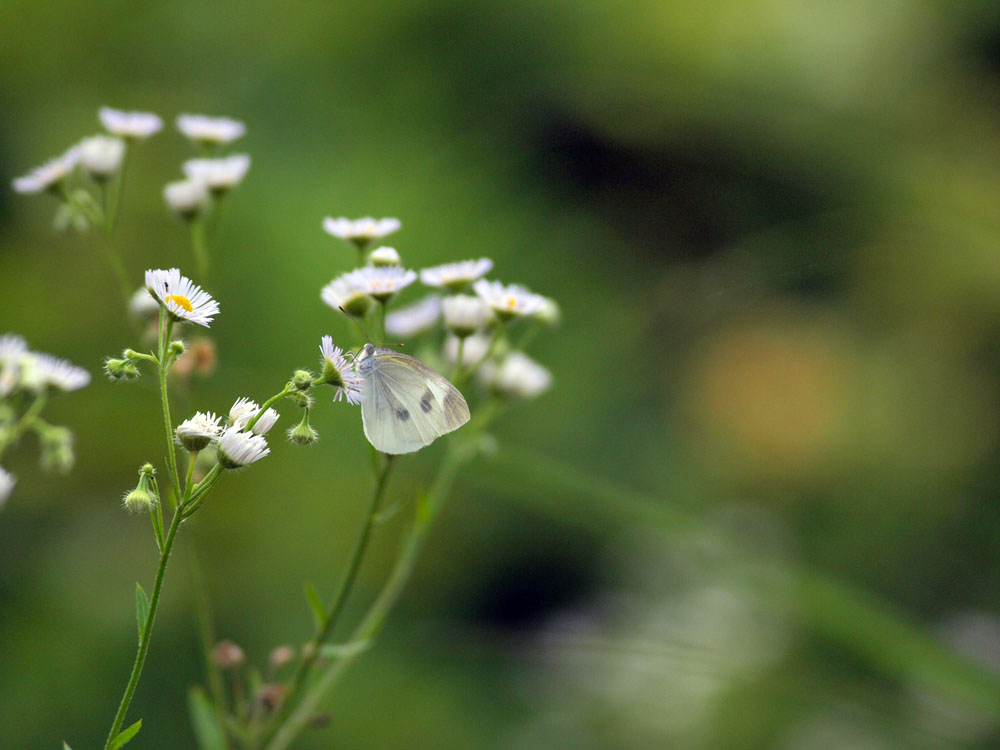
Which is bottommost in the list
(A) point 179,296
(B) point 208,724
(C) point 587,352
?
(B) point 208,724

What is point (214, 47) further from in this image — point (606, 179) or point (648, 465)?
point (648, 465)

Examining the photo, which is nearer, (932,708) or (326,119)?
(932,708)

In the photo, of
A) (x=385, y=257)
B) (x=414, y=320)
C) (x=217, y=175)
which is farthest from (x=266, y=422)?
(x=217, y=175)

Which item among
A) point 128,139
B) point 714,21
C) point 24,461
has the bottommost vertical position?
point 24,461

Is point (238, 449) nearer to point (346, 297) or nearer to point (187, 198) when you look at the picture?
point (346, 297)

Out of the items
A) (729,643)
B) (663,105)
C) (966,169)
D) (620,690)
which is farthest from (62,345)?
(966,169)

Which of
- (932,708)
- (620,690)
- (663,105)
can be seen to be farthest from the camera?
(663,105)

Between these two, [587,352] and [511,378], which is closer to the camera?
[511,378]

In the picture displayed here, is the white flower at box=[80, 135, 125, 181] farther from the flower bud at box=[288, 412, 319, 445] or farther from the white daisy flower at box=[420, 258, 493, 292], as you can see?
the flower bud at box=[288, 412, 319, 445]
